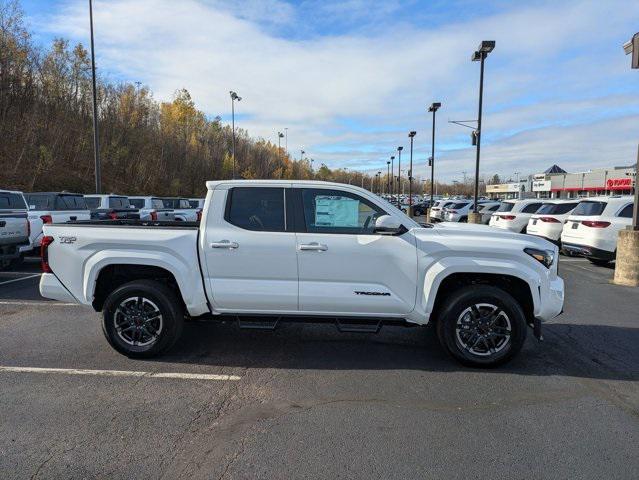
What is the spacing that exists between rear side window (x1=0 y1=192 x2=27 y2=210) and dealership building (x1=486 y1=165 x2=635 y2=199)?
54.9 metres

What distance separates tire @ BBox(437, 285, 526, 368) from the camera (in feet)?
15.6

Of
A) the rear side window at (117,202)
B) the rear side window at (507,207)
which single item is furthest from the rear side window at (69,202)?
the rear side window at (507,207)

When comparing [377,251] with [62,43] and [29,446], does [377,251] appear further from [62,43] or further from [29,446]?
[62,43]

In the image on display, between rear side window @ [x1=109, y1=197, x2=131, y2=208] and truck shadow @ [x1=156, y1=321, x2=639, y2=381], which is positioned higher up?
rear side window @ [x1=109, y1=197, x2=131, y2=208]

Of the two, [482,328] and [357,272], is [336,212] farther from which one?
[482,328]

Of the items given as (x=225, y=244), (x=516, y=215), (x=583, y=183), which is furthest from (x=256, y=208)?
(x=583, y=183)

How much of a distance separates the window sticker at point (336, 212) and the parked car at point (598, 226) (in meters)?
9.34

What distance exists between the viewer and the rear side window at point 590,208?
1209 cm

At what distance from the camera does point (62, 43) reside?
40750mm

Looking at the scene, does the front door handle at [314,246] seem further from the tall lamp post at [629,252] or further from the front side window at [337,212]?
the tall lamp post at [629,252]

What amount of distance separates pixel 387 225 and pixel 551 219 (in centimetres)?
1285

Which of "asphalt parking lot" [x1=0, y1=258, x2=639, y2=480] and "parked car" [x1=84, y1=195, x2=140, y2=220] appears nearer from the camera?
"asphalt parking lot" [x1=0, y1=258, x2=639, y2=480]

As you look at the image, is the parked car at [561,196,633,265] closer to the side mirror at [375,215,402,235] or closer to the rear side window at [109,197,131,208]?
the side mirror at [375,215,402,235]

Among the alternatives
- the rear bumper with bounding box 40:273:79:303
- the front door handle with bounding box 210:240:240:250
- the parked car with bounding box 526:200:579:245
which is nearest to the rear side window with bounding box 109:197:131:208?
the rear bumper with bounding box 40:273:79:303
